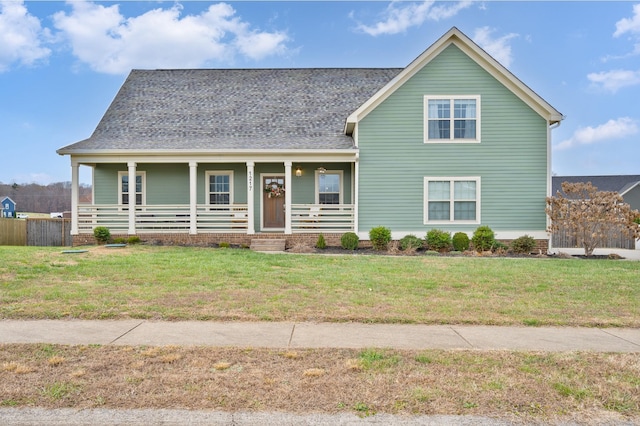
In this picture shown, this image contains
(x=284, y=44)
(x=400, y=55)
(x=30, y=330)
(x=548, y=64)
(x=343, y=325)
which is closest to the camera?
(x=30, y=330)

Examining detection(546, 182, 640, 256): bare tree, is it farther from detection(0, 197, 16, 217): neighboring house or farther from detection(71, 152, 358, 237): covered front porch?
detection(0, 197, 16, 217): neighboring house

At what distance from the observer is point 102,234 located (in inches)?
573

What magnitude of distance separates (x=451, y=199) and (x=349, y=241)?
4253 millimetres

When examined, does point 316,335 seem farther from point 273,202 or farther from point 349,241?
point 273,202

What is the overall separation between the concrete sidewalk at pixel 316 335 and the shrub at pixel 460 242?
29.4 feet

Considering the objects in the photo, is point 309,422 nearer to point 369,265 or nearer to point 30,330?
point 30,330

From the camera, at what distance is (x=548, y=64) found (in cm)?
2145

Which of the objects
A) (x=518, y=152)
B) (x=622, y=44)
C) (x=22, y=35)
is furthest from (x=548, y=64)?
(x=22, y=35)

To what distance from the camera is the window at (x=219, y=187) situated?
1673 cm

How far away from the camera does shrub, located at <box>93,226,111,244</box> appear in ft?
47.8

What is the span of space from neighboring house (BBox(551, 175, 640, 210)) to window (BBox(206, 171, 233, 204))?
31.5 m

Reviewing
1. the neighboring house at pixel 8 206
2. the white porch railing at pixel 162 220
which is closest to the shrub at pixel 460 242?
the white porch railing at pixel 162 220

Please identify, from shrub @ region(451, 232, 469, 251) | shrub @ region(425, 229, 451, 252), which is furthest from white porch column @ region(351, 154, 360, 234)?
shrub @ region(451, 232, 469, 251)

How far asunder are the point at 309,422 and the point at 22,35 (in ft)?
70.3
